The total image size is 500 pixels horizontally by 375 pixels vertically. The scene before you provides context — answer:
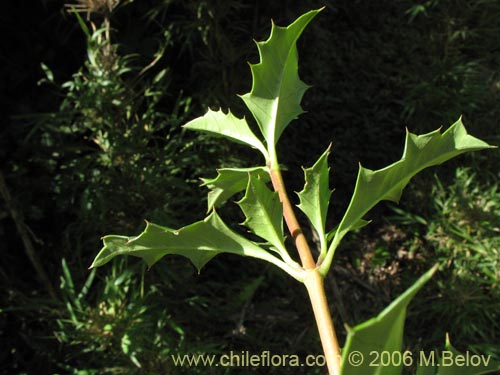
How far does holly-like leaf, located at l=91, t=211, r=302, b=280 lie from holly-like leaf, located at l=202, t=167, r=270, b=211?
67 millimetres

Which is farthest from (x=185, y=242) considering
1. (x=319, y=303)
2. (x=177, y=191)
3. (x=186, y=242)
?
(x=177, y=191)

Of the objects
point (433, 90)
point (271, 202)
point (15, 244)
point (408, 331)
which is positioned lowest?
point (408, 331)

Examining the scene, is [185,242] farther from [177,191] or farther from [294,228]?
[177,191]

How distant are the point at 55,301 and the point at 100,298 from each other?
0.37 ft

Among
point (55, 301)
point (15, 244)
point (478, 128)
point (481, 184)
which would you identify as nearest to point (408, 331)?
point (481, 184)

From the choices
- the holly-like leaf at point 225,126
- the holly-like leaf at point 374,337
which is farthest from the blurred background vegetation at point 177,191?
the holly-like leaf at point 374,337

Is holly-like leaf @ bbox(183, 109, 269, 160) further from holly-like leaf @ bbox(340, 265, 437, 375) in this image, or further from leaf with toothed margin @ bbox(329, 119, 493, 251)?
holly-like leaf @ bbox(340, 265, 437, 375)

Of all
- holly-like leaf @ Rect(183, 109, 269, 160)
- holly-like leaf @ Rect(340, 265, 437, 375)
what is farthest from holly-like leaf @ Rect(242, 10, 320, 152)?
holly-like leaf @ Rect(340, 265, 437, 375)

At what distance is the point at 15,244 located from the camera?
162 cm

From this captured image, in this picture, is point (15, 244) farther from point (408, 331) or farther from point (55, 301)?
point (408, 331)

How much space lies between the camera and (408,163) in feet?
1.22

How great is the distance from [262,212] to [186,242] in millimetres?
56

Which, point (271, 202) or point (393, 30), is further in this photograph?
point (393, 30)

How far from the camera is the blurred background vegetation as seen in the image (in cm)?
145
